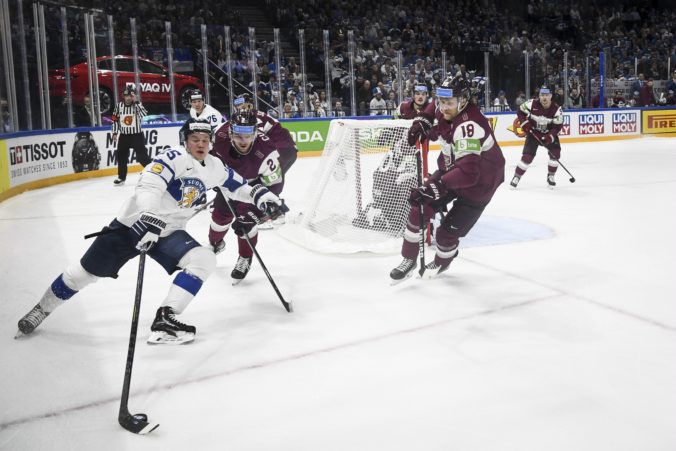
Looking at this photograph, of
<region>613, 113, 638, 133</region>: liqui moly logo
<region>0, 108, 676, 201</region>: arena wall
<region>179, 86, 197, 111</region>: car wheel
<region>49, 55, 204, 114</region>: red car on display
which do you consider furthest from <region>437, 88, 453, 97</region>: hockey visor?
<region>613, 113, 638, 133</region>: liqui moly logo

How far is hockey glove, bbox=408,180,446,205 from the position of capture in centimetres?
375

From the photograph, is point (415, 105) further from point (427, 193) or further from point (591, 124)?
point (591, 124)

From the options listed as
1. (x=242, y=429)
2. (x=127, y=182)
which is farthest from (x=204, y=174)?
(x=127, y=182)

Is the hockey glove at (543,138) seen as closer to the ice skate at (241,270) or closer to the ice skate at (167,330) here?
the ice skate at (241,270)

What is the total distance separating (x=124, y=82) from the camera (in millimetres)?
10945

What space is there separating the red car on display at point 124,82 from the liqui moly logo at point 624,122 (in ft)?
31.9

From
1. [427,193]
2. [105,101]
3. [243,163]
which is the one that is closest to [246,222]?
[243,163]

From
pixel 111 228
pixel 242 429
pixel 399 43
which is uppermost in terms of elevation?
pixel 399 43

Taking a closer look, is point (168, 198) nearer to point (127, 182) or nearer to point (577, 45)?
point (127, 182)

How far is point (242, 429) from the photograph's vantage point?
83.1 inches

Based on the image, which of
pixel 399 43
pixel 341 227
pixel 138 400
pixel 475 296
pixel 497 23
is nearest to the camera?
pixel 138 400

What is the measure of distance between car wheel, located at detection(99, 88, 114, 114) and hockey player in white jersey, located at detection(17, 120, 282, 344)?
8358mm

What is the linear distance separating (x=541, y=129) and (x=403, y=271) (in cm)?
501

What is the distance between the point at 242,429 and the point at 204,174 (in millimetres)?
1364
